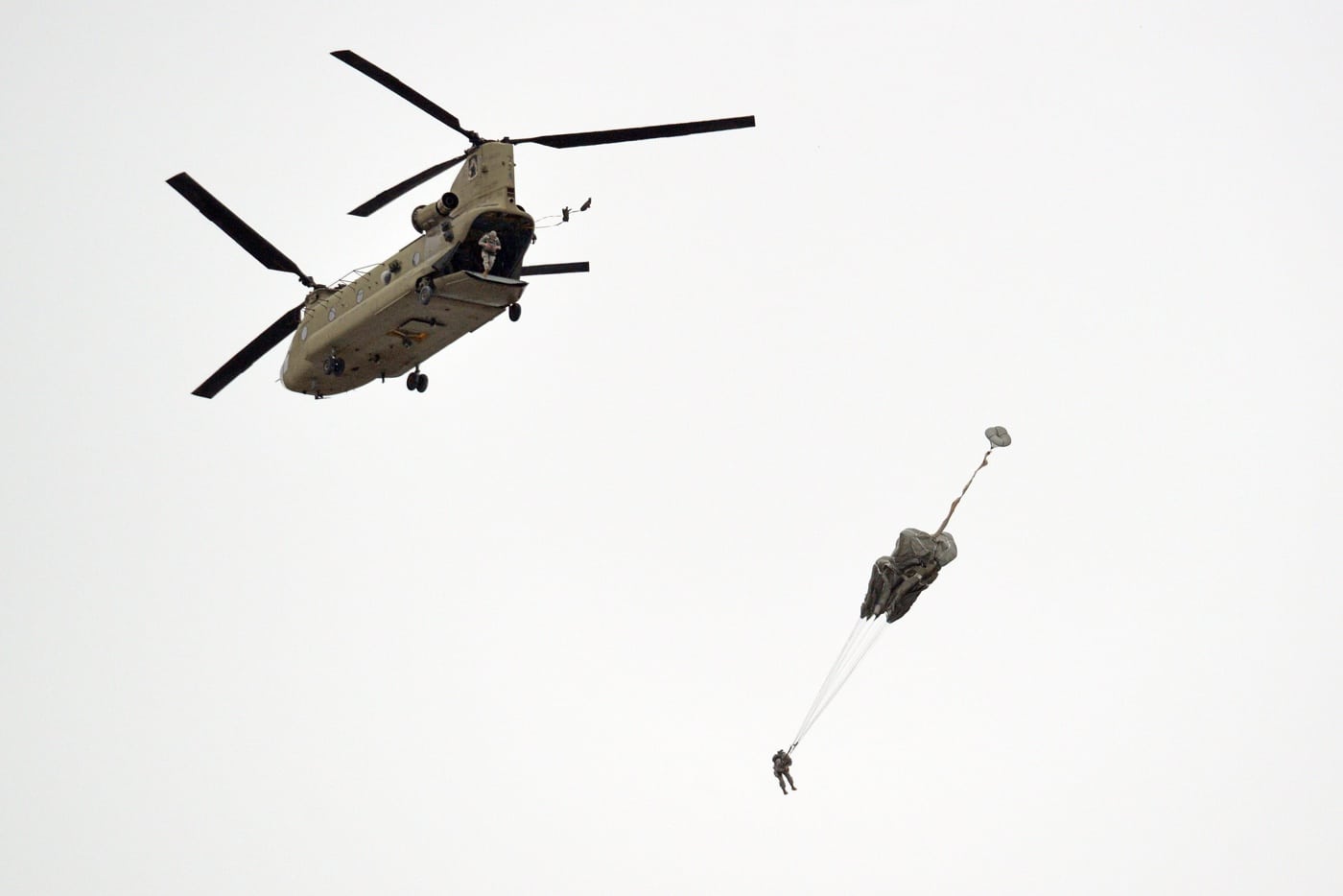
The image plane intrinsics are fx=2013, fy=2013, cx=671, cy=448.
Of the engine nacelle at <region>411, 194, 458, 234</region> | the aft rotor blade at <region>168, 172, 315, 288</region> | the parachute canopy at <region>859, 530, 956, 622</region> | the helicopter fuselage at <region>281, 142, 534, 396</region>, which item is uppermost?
the aft rotor blade at <region>168, 172, 315, 288</region>

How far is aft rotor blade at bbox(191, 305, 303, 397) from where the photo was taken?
5081cm

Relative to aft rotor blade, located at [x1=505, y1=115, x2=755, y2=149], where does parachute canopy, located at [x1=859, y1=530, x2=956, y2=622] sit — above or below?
below

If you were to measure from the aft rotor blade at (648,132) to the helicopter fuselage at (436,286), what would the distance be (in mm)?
2148

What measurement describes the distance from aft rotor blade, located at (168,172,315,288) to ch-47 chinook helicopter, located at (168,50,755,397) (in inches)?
1.0

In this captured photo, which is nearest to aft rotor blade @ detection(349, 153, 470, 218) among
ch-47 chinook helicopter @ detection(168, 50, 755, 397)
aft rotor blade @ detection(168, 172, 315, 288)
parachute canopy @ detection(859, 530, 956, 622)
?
ch-47 chinook helicopter @ detection(168, 50, 755, 397)

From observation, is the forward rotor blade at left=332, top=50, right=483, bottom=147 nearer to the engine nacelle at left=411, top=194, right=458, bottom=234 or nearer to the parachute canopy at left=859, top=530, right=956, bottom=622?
the engine nacelle at left=411, top=194, right=458, bottom=234

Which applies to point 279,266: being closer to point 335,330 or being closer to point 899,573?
point 335,330

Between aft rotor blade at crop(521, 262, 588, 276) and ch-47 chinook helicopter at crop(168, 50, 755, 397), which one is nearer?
ch-47 chinook helicopter at crop(168, 50, 755, 397)

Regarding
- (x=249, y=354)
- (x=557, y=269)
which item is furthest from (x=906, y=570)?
(x=249, y=354)

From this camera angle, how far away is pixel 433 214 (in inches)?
1871

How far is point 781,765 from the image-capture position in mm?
47375

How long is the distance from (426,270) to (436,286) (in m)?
0.48

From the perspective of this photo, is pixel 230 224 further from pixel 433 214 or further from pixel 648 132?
pixel 648 132

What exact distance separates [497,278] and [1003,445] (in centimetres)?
1253
